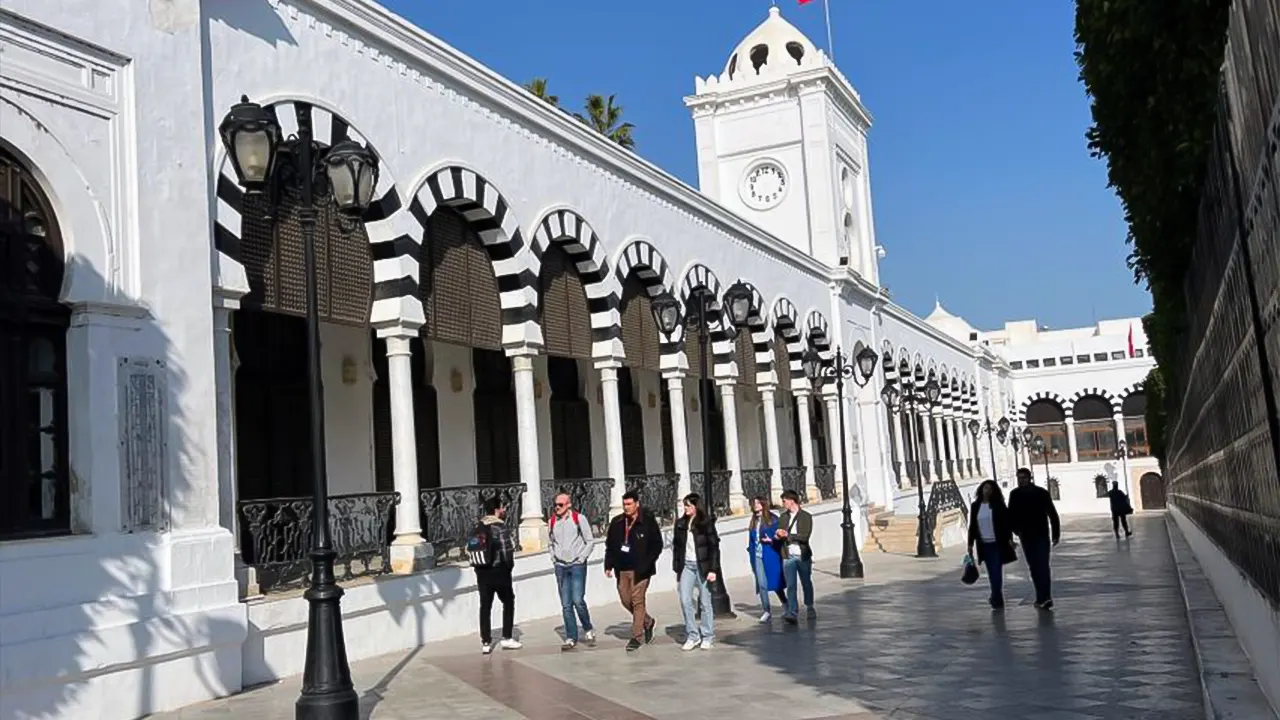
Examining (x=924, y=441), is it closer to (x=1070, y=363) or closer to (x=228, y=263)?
(x=1070, y=363)

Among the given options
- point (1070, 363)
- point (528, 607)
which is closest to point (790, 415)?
point (528, 607)

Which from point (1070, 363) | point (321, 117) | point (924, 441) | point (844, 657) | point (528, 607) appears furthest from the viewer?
point (1070, 363)

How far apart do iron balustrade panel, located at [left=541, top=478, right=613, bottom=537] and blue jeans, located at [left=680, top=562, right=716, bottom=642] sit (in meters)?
4.52

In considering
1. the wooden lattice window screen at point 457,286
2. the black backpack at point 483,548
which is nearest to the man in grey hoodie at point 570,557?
the black backpack at point 483,548

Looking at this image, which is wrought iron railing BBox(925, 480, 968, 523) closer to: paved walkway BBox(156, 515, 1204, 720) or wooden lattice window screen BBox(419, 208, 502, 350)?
paved walkway BBox(156, 515, 1204, 720)

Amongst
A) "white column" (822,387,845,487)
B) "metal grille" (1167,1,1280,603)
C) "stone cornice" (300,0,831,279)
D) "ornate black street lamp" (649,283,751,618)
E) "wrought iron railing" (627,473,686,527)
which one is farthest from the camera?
"white column" (822,387,845,487)

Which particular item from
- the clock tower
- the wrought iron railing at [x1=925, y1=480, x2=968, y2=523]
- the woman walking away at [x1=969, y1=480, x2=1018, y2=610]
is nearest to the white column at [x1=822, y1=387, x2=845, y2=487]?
the wrought iron railing at [x1=925, y1=480, x2=968, y2=523]

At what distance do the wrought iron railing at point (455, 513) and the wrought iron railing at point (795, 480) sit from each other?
10.6 m

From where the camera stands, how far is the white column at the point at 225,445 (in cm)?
944

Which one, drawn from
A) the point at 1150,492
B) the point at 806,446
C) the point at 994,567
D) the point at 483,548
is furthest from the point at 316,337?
the point at 1150,492

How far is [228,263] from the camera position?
9766 mm

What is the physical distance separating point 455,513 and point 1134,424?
54.7 m

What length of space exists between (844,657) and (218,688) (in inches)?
193

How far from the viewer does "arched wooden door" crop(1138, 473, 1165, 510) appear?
194 ft
